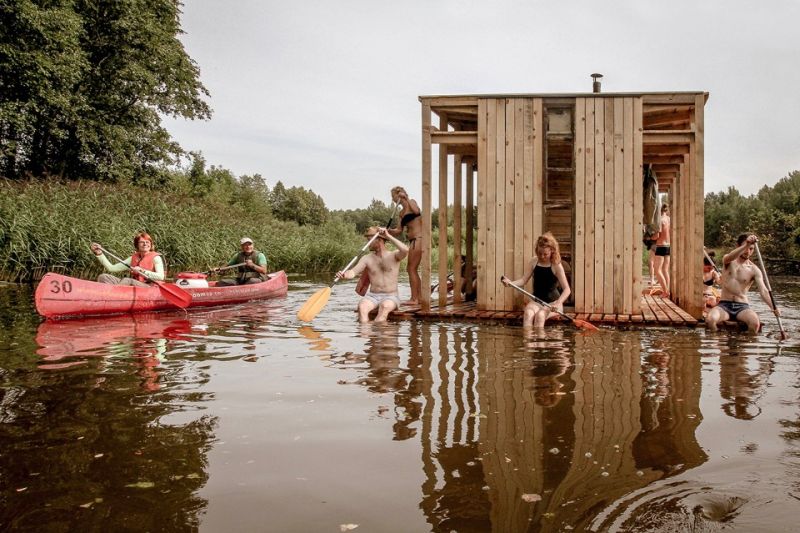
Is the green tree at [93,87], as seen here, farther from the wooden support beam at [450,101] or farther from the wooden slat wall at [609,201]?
the wooden slat wall at [609,201]

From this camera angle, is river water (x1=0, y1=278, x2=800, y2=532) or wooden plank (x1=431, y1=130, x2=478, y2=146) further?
wooden plank (x1=431, y1=130, x2=478, y2=146)

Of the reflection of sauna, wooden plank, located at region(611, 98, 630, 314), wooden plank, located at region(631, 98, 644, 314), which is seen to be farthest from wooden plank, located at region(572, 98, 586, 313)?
the reflection of sauna

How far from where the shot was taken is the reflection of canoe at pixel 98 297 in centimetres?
929

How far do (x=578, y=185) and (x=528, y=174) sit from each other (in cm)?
66

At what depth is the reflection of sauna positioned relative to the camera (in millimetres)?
2900

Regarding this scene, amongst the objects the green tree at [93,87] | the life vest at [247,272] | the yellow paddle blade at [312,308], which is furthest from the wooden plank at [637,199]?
the green tree at [93,87]

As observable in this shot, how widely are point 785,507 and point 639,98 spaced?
713cm

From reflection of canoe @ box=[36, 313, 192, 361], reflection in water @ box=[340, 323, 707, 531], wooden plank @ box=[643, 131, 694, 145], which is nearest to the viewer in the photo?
reflection in water @ box=[340, 323, 707, 531]

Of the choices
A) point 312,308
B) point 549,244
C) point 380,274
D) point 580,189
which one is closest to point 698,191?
point 580,189

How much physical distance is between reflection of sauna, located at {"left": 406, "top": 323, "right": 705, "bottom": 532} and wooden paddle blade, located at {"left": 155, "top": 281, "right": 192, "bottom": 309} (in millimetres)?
5673

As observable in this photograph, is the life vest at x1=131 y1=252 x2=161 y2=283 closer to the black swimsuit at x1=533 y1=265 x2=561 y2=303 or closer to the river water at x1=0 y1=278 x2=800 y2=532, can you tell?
the river water at x1=0 y1=278 x2=800 y2=532

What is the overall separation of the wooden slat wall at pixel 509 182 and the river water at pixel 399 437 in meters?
2.45

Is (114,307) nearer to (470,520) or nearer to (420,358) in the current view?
(420,358)

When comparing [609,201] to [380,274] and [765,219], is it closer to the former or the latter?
[380,274]
